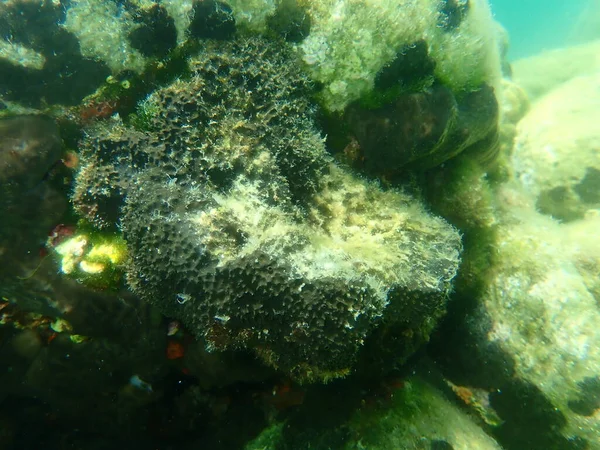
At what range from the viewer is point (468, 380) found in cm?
414

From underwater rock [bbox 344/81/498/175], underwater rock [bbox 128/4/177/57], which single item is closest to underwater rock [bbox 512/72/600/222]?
underwater rock [bbox 344/81/498/175]

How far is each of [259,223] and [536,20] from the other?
62642mm

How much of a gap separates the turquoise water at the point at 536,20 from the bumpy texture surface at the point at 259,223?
41242 millimetres

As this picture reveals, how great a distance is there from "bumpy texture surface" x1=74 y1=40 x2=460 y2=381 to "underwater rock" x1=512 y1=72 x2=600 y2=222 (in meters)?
4.11

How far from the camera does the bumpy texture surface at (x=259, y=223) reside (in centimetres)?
244

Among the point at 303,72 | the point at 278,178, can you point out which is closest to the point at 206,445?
the point at 278,178

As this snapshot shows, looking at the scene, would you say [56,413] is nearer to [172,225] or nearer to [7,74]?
[172,225]

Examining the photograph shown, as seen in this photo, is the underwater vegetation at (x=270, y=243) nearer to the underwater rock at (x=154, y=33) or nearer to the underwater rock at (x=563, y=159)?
the underwater rock at (x=154, y=33)

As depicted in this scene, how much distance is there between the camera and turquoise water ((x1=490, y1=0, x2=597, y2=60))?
3847 centimetres

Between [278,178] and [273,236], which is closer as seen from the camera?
[273,236]

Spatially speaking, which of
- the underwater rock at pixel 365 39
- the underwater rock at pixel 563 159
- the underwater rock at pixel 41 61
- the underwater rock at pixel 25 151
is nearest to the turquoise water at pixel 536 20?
the underwater rock at pixel 563 159

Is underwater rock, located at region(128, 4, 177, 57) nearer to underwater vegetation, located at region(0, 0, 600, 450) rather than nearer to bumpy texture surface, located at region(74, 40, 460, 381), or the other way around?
underwater vegetation, located at region(0, 0, 600, 450)

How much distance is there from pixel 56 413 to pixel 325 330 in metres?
3.43

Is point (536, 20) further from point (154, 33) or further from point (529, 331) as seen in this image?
point (154, 33)
